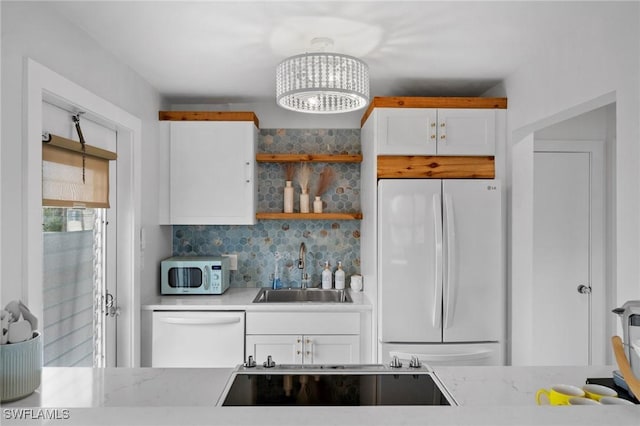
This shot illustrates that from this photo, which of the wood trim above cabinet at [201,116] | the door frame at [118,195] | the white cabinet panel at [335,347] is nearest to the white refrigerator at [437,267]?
the white cabinet panel at [335,347]

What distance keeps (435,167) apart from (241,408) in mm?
2346

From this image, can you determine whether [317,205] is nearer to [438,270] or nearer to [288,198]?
[288,198]

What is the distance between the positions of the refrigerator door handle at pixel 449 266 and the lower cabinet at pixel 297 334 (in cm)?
61

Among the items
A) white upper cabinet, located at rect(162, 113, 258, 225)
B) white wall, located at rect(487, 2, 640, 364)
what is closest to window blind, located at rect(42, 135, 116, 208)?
white upper cabinet, located at rect(162, 113, 258, 225)

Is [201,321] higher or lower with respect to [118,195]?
lower

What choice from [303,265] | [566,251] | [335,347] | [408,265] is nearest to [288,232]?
[303,265]

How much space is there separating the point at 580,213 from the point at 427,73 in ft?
5.46

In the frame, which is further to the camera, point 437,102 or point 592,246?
point 592,246

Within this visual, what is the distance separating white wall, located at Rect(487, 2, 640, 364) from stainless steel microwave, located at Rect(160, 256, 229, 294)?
7.79 feet

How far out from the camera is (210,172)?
328 cm

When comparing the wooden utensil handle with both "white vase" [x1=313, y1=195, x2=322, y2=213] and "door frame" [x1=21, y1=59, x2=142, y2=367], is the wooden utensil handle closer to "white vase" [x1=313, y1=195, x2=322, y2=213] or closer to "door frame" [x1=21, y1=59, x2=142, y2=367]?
"door frame" [x1=21, y1=59, x2=142, y2=367]

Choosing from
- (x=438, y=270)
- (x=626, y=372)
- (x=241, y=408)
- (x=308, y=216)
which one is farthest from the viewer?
(x=308, y=216)

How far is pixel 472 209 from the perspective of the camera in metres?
2.83

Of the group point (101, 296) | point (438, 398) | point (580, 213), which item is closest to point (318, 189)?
point (101, 296)
